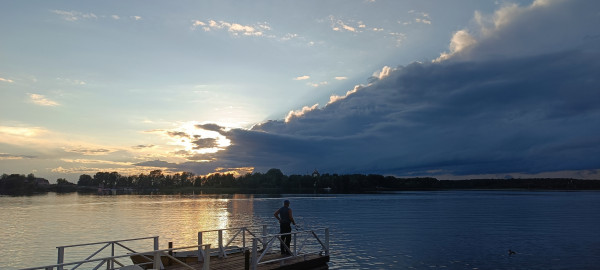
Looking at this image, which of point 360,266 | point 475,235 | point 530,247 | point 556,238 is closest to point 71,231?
point 360,266

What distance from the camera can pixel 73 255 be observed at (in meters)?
29.8

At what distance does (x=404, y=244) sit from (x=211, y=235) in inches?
758

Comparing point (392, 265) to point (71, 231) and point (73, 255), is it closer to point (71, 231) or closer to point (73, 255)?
point (73, 255)

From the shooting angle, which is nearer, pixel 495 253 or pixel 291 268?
pixel 291 268

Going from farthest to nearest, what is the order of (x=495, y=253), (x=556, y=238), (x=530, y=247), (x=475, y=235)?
1. (x=475, y=235)
2. (x=556, y=238)
3. (x=530, y=247)
4. (x=495, y=253)

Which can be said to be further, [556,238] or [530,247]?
[556,238]

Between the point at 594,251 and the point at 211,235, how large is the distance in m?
32.3

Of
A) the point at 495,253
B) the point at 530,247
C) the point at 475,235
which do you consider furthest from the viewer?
the point at 475,235

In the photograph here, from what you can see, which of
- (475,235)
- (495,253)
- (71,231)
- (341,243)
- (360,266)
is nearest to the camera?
(360,266)

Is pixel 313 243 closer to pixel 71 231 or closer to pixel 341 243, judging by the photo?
pixel 341 243

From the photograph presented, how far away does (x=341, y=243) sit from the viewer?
114ft

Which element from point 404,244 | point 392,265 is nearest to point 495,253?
point 404,244

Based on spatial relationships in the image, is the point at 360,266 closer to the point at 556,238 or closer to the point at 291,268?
the point at 291,268

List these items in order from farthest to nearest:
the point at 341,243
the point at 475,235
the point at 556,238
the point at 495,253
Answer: the point at 475,235 < the point at 556,238 < the point at 341,243 < the point at 495,253
